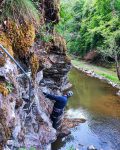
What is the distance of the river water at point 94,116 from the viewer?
14391 mm

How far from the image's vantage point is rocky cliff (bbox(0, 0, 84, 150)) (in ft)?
22.6

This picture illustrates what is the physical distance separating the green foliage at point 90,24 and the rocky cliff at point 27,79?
Result: 53.5ft

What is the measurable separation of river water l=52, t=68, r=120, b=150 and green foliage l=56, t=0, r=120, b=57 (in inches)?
266

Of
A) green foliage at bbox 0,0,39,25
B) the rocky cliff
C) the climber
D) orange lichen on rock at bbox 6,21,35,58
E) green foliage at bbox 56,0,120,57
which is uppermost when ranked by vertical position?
green foliage at bbox 0,0,39,25

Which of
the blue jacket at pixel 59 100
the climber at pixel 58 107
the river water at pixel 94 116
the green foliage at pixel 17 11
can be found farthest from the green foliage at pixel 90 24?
the green foliage at pixel 17 11

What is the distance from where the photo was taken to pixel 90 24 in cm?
4788

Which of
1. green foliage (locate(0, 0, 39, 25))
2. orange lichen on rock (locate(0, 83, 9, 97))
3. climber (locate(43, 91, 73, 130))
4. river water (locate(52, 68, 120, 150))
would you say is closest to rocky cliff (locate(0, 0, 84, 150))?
orange lichen on rock (locate(0, 83, 9, 97))

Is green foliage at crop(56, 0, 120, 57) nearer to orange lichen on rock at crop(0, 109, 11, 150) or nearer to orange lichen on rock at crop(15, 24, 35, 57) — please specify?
orange lichen on rock at crop(15, 24, 35, 57)

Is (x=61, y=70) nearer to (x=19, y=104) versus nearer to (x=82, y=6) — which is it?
(x=19, y=104)

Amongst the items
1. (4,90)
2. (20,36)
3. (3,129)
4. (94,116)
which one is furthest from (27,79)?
(94,116)

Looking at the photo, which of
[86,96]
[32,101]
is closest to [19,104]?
[32,101]

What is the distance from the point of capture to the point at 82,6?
58.3m

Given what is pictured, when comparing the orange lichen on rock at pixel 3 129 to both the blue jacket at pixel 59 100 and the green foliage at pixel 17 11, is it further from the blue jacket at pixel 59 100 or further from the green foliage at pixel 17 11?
the blue jacket at pixel 59 100

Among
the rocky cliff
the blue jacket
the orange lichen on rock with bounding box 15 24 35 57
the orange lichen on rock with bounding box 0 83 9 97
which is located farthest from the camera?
the blue jacket
